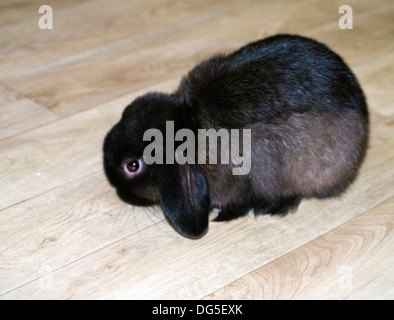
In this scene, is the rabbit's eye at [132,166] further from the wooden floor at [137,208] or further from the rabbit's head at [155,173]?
the wooden floor at [137,208]

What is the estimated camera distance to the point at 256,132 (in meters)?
1.49

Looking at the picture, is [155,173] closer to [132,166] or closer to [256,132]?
[132,166]

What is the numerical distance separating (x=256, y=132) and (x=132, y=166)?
349mm

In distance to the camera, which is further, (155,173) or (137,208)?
(137,208)

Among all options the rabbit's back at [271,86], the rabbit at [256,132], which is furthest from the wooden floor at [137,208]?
the rabbit's back at [271,86]

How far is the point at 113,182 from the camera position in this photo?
157 cm

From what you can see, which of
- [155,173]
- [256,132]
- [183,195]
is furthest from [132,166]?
[256,132]

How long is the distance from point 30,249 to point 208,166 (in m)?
0.53

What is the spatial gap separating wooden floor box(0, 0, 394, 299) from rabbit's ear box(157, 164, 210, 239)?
0.35 feet

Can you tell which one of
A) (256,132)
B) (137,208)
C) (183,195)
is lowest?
(137,208)

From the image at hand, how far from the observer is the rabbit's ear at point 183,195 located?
1.44 m

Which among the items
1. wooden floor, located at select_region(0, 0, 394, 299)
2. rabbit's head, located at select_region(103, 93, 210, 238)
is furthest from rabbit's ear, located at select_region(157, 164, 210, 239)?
wooden floor, located at select_region(0, 0, 394, 299)
